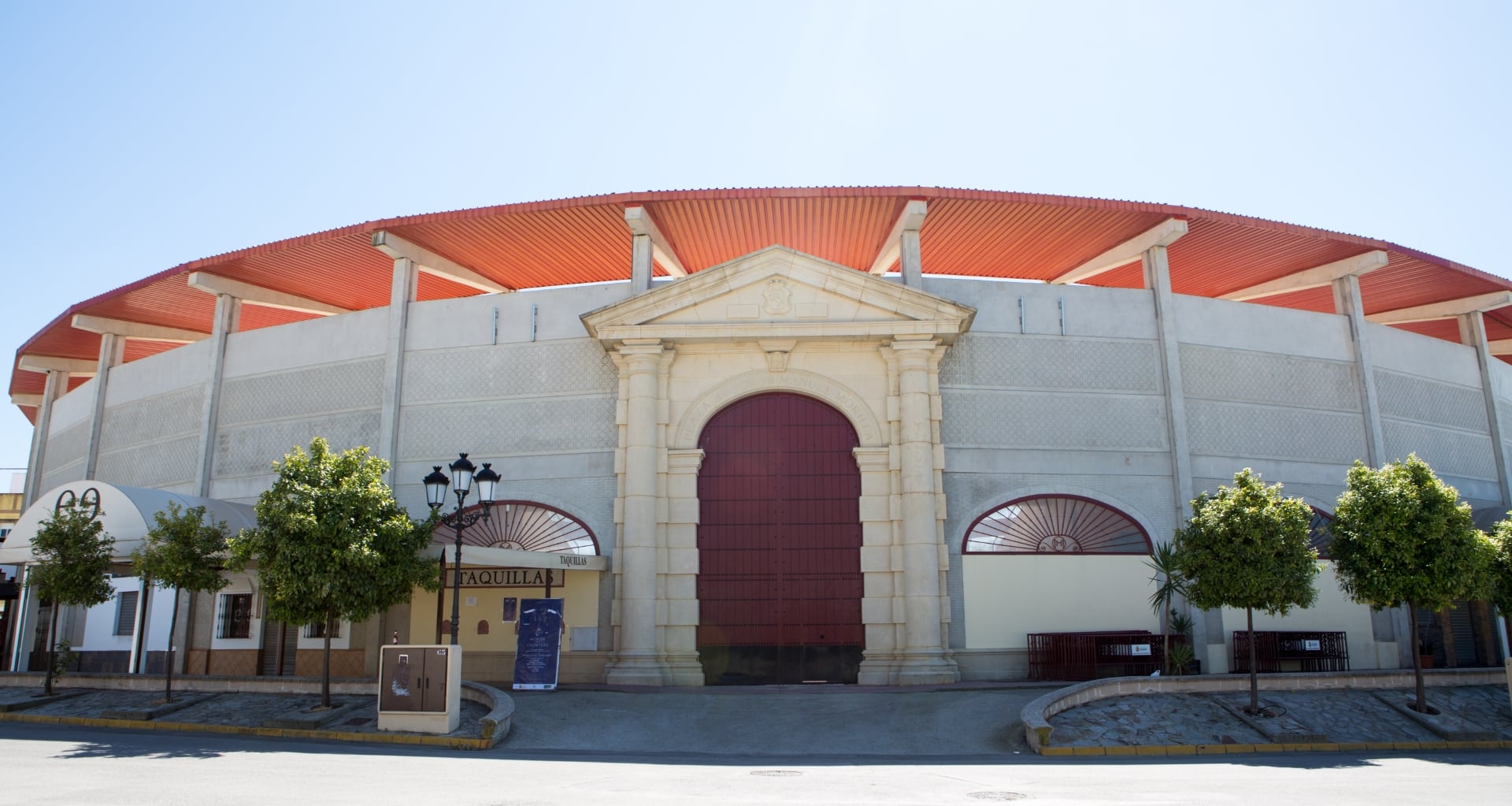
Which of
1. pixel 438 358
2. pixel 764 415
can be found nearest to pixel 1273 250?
pixel 764 415

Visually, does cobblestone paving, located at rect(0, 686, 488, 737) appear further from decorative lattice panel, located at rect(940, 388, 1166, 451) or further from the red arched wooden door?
decorative lattice panel, located at rect(940, 388, 1166, 451)

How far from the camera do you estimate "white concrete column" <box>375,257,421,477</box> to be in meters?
23.3

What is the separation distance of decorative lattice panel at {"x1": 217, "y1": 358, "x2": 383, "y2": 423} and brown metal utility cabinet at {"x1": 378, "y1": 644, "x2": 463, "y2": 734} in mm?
9077

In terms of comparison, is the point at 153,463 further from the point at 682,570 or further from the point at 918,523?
the point at 918,523

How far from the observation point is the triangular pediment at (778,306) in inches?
852

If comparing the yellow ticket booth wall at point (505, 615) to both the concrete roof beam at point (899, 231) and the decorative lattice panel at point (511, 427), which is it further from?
the concrete roof beam at point (899, 231)

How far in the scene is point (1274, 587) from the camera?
17031 millimetres

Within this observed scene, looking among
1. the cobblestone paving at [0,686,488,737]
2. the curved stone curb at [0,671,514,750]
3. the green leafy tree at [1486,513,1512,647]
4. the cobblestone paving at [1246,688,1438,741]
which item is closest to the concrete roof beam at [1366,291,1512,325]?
the green leafy tree at [1486,513,1512,647]

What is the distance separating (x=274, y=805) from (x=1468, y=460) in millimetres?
27257

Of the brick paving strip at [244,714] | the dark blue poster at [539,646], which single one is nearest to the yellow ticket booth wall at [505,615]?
the dark blue poster at [539,646]

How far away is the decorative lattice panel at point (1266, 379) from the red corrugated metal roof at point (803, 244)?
2672 millimetres

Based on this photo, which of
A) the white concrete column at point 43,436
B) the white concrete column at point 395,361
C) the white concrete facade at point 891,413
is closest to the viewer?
the white concrete facade at point 891,413

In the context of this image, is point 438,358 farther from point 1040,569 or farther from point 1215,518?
point 1215,518

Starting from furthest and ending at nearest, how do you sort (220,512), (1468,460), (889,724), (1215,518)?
(1468,460)
(220,512)
(1215,518)
(889,724)
